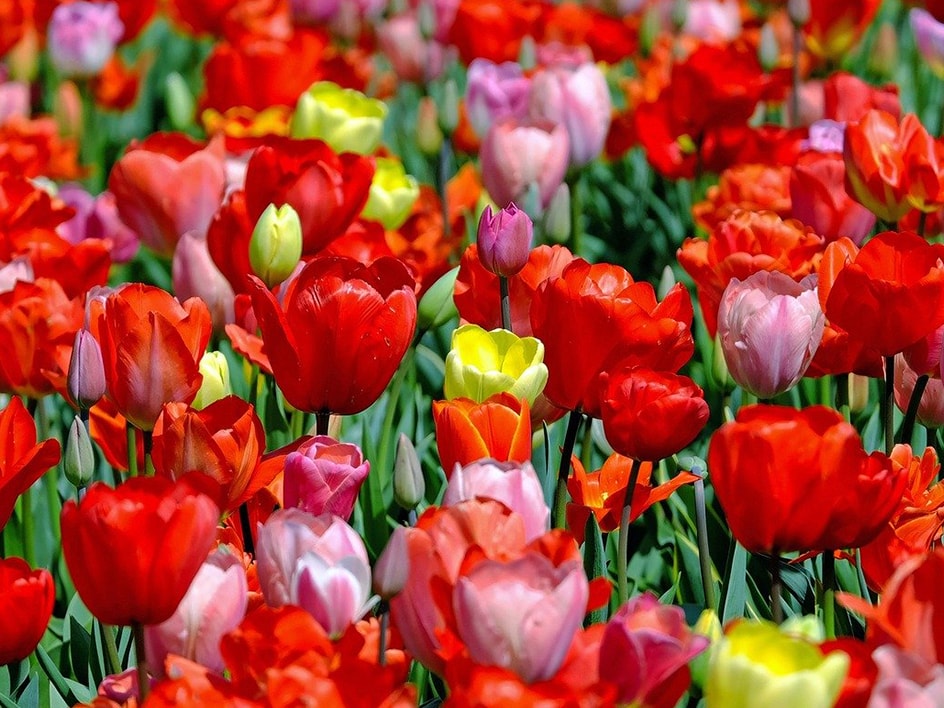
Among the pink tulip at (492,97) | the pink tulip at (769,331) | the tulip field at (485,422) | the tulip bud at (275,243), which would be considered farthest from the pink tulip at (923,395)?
the pink tulip at (492,97)

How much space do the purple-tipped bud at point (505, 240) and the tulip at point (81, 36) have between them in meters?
2.03

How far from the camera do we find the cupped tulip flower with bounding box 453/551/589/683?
872 mm

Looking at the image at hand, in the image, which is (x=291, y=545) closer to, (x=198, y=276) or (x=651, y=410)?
(x=651, y=410)

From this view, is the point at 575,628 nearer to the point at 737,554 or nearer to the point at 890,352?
the point at 737,554

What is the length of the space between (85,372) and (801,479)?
62 cm

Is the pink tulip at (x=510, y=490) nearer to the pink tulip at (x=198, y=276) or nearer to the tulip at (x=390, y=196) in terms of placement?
the pink tulip at (x=198, y=276)

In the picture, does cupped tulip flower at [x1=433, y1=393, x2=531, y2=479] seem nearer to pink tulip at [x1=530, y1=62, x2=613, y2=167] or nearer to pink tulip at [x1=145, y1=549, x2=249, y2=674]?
pink tulip at [x1=145, y1=549, x2=249, y2=674]

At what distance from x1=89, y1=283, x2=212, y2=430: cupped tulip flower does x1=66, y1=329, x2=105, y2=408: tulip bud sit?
0.06ft

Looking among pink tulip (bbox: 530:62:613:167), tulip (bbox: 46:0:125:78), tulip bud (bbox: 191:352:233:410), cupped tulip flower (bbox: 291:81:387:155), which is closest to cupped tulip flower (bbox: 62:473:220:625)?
tulip bud (bbox: 191:352:233:410)

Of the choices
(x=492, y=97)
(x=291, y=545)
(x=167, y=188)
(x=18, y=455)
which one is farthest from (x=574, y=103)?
(x=291, y=545)

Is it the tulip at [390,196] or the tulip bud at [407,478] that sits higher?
the tulip bud at [407,478]

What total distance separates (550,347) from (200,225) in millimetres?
800

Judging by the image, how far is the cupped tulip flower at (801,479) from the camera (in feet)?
3.41

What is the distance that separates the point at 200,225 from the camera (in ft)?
6.49
